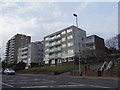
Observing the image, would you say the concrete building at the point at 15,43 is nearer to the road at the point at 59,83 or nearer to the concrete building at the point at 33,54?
the concrete building at the point at 33,54

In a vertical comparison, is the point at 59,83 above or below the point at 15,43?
below

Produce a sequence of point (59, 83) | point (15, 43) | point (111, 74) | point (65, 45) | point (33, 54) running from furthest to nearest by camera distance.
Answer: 1. point (15, 43)
2. point (33, 54)
3. point (65, 45)
4. point (111, 74)
5. point (59, 83)

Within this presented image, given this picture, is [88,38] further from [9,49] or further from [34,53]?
[9,49]

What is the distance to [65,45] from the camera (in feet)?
248

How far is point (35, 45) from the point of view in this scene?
11194cm

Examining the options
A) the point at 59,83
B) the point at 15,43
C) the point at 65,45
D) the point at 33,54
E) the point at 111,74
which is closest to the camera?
the point at 59,83

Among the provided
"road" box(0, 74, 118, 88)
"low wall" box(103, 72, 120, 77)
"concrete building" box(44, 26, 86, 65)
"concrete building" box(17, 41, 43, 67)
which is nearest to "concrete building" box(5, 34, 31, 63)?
"concrete building" box(17, 41, 43, 67)

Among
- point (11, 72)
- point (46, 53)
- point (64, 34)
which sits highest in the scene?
point (64, 34)

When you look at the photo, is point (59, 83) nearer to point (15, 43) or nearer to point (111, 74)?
point (111, 74)

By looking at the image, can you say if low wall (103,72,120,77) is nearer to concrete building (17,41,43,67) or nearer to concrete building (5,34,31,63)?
concrete building (17,41,43,67)

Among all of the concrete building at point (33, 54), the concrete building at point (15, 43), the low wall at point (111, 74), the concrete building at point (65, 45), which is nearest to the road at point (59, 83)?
the low wall at point (111, 74)

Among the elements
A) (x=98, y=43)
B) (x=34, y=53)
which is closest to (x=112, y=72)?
(x=98, y=43)

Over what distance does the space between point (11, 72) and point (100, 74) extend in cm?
2013

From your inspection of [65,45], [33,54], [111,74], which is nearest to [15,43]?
[33,54]
